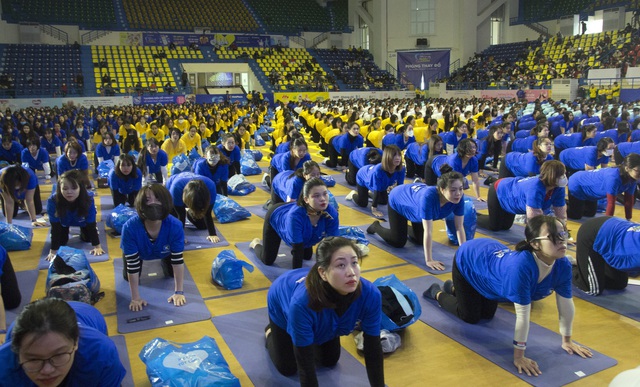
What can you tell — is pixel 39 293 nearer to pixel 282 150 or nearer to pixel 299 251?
pixel 299 251

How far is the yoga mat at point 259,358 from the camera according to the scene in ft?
10.8

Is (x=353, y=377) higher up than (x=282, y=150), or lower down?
lower down

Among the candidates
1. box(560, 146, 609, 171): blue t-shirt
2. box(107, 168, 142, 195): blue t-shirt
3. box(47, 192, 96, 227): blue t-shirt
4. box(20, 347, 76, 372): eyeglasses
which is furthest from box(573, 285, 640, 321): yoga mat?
box(107, 168, 142, 195): blue t-shirt

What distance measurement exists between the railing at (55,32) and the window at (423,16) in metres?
21.1

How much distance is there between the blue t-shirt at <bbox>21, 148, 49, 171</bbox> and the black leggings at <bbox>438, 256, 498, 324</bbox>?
7408 millimetres

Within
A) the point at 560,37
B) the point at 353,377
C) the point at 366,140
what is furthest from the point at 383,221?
the point at 560,37

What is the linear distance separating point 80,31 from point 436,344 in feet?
107

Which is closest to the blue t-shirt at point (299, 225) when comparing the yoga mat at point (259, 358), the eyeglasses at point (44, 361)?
the yoga mat at point (259, 358)

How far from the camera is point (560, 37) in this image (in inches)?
1176

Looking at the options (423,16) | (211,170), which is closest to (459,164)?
(211,170)

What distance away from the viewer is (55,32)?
29781mm

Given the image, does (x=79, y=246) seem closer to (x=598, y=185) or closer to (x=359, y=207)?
(x=359, y=207)

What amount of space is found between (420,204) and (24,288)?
385cm

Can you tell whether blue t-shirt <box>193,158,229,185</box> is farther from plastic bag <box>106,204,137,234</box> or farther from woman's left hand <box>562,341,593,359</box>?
woman's left hand <box>562,341,593,359</box>
